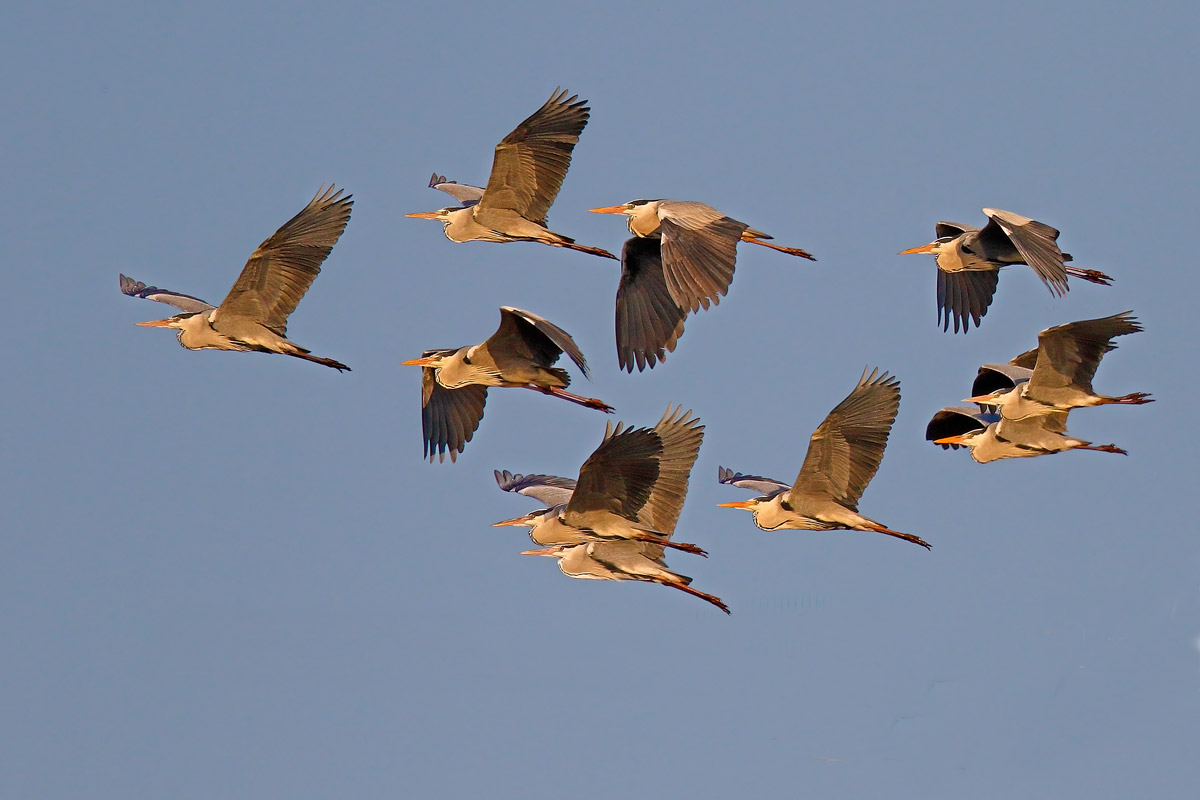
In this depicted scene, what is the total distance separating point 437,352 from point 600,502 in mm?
3294

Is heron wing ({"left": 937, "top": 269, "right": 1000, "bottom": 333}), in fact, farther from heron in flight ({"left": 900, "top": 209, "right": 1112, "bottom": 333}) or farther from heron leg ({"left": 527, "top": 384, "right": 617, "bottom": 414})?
heron leg ({"left": 527, "top": 384, "right": 617, "bottom": 414})

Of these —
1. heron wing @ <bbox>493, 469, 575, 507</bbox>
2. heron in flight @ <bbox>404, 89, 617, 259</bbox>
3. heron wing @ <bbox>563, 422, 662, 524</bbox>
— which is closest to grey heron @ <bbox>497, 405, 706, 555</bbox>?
heron wing @ <bbox>563, 422, 662, 524</bbox>

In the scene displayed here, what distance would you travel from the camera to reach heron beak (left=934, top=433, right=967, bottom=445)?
19.4m

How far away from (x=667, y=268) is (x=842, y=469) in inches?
114

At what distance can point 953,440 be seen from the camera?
64.1ft

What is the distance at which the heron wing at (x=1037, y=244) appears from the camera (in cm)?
1641

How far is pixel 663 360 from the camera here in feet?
55.8

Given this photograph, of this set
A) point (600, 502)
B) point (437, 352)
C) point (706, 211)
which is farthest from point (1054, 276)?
point (437, 352)

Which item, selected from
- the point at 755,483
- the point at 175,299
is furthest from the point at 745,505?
the point at 175,299

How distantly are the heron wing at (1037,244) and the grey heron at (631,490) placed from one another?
10.3ft

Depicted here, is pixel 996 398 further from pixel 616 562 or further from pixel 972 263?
pixel 616 562

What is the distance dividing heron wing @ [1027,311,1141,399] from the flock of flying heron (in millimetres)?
18

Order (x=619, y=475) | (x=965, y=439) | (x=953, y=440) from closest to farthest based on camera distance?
(x=619, y=475) → (x=965, y=439) → (x=953, y=440)

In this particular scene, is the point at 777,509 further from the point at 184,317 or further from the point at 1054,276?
the point at 184,317
